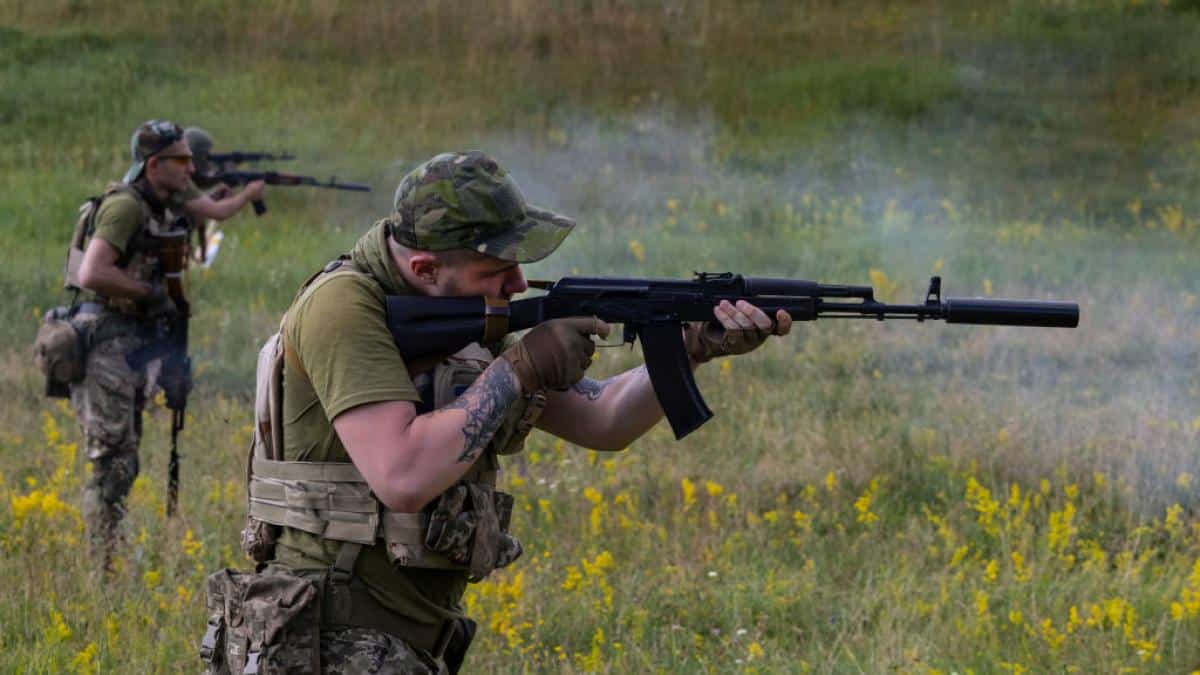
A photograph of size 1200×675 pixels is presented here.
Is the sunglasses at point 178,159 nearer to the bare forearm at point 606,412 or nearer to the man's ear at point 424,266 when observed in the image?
the bare forearm at point 606,412

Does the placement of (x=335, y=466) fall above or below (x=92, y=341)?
above

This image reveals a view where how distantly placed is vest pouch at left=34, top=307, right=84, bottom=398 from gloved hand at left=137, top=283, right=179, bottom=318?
315 millimetres

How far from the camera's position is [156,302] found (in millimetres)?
7312

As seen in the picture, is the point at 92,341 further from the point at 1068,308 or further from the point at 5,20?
the point at 5,20

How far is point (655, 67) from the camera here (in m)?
20.3

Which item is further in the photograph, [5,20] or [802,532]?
[5,20]

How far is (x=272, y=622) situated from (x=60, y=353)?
396 centimetres

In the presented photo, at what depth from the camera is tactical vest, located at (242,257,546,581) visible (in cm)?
353

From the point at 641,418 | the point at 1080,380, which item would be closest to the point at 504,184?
the point at 641,418

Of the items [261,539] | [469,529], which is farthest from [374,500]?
[261,539]

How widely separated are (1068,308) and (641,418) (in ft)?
3.61

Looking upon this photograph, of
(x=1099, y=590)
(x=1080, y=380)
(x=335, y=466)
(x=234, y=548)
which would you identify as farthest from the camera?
(x=1080, y=380)

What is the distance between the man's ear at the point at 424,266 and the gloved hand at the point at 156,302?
398 cm

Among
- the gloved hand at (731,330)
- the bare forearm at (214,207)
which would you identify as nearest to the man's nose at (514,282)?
the gloved hand at (731,330)
